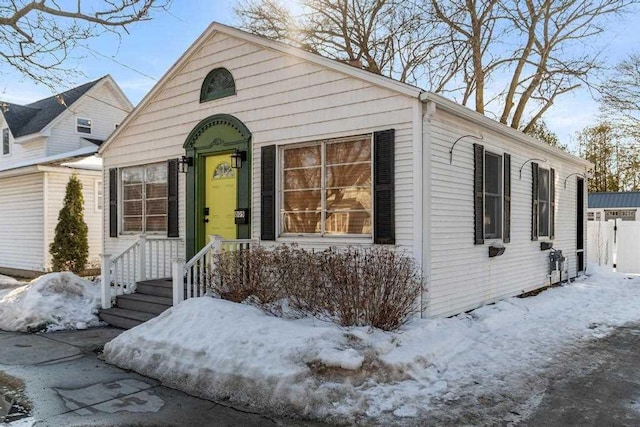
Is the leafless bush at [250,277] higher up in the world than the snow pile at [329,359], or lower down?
higher up

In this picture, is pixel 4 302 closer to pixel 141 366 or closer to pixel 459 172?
pixel 141 366

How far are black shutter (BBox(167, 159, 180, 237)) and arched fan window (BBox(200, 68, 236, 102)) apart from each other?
136cm

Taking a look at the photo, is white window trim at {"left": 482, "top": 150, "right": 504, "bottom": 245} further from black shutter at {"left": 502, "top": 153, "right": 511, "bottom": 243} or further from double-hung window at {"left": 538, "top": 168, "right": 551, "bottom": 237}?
double-hung window at {"left": 538, "top": 168, "right": 551, "bottom": 237}

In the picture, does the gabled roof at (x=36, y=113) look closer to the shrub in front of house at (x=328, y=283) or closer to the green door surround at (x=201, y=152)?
the green door surround at (x=201, y=152)

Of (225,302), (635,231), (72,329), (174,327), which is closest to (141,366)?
(174,327)

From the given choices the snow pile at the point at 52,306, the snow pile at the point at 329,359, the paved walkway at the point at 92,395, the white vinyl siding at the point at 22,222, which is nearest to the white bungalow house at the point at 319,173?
the snow pile at the point at 52,306

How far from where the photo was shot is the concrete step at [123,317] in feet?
23.7

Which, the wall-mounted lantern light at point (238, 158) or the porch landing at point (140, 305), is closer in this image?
the porch landing at point (140, 305)

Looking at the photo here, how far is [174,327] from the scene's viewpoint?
5.59 m

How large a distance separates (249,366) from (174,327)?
4.63 ft

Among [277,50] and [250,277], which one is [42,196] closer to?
[277,50]

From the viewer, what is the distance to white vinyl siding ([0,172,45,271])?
1452cm

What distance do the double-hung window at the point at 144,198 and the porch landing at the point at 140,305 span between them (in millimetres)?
1736

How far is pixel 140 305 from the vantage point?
7617 millimetres
